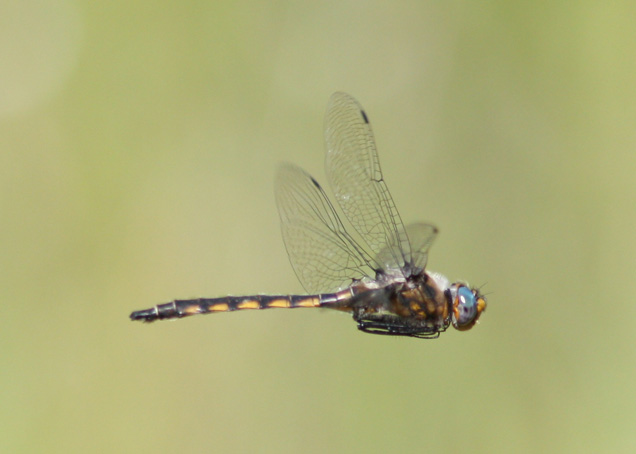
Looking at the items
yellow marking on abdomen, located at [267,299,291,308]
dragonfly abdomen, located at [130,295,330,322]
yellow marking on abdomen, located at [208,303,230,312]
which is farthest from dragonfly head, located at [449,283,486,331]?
yellow marking on abdomen, located at [208,303,230,312]

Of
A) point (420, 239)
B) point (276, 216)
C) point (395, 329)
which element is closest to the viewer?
point (420, 239)

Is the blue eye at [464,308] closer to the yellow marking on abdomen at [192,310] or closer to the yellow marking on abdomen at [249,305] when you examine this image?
the yellow marking on abdomen at [249,305]

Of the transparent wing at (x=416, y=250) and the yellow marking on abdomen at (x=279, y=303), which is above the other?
the transparent wing at (x=416, y=250)

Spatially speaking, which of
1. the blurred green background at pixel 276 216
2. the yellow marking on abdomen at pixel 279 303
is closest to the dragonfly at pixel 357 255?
the yellow marking on abdomen at pixel 279 303

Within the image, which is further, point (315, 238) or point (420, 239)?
point (315, 238)

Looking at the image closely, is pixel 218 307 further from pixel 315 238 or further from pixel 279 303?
pixel 315 238

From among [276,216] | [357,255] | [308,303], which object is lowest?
[308,303]

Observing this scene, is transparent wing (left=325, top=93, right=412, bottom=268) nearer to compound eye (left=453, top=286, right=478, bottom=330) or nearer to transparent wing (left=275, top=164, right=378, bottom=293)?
transparent wing (left=275, top=164, right=378, bottom=293)

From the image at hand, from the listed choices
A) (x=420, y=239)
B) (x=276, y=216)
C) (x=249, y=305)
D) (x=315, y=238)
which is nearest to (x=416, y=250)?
(x=420, y=239)
